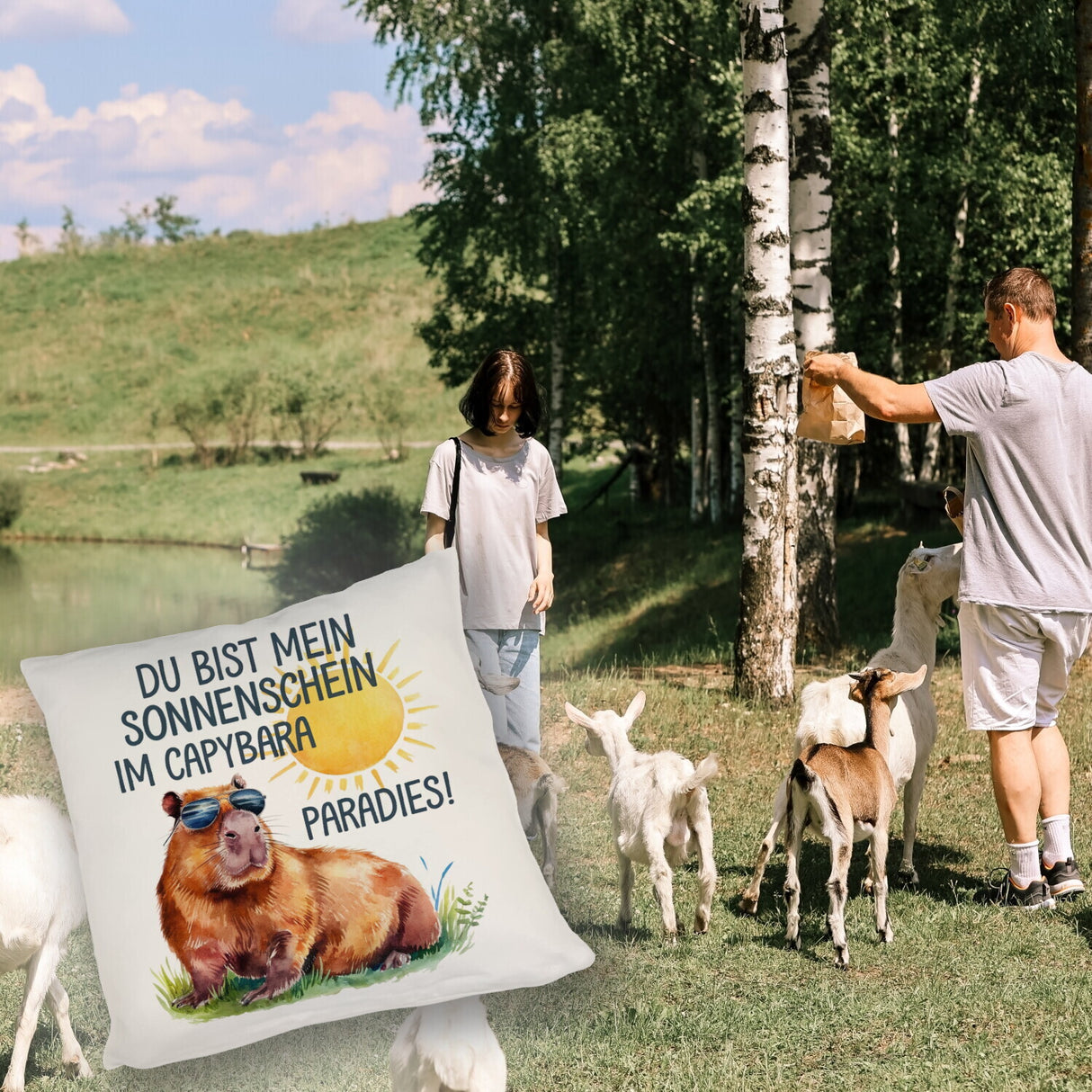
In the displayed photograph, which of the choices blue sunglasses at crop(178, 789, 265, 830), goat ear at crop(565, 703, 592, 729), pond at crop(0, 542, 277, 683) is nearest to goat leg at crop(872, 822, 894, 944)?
goat ear at crop(565, 703, 592, 729)

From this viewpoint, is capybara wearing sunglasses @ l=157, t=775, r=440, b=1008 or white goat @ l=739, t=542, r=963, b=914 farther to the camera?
white goat @ l=739, t=542, r=963, b=914

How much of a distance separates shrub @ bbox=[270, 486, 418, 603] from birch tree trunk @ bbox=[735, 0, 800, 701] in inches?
546

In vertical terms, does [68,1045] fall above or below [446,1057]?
below

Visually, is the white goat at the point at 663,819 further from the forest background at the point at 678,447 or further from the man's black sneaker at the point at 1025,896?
the man's black sneaker at the point at 1025,896

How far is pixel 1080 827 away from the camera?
19.6 ft

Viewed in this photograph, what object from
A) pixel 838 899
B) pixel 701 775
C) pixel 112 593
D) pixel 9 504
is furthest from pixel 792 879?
pixel 9 504

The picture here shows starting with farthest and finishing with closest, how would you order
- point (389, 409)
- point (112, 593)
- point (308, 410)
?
1. point (308, 410)
2. point (389, 409)
3. point (112, 593)

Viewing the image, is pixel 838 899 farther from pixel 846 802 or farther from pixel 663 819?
pixel 663 819

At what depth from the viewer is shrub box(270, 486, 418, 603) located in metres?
22.2

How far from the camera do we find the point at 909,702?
5.34 meters

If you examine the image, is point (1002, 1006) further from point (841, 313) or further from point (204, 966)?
point (841, 313)

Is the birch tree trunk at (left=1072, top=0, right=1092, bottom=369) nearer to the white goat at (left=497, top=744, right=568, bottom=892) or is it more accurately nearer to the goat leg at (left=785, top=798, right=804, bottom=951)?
the goat leg at (left=785, top=798, right=804, bottom=951)

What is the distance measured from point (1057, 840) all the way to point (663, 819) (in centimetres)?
183

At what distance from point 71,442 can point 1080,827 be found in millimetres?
49056
